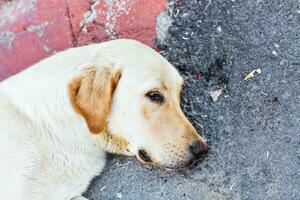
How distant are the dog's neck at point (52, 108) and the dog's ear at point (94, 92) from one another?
14 cm

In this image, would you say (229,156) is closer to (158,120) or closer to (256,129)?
(256,129)

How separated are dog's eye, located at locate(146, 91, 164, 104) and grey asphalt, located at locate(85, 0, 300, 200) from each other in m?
0.67

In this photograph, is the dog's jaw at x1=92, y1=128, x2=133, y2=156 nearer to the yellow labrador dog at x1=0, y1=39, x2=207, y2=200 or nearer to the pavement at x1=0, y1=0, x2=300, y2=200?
the yellow labrador dog at x1=0, y1=39, x2=207, y2=200

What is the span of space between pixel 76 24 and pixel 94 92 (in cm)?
114

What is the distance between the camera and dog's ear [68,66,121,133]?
397cm

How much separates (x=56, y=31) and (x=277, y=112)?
166 centimetres

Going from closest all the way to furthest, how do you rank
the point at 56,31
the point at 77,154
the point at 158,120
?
the point at 158,120 → the point at 77,154 → the point at 56,31

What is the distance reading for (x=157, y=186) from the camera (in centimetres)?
452

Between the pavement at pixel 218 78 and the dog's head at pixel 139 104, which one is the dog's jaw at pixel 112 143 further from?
the pavement at pixel 218 78

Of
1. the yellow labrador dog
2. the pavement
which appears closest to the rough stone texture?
the pavement

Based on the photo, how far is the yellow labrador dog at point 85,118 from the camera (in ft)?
13.3

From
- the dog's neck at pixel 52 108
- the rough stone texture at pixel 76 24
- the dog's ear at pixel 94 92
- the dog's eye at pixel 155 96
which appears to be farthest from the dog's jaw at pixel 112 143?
the rough stone texture at pixel 76 24

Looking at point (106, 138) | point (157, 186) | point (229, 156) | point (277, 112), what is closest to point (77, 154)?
point (106, 138)

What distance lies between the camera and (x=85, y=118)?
4.05 m
